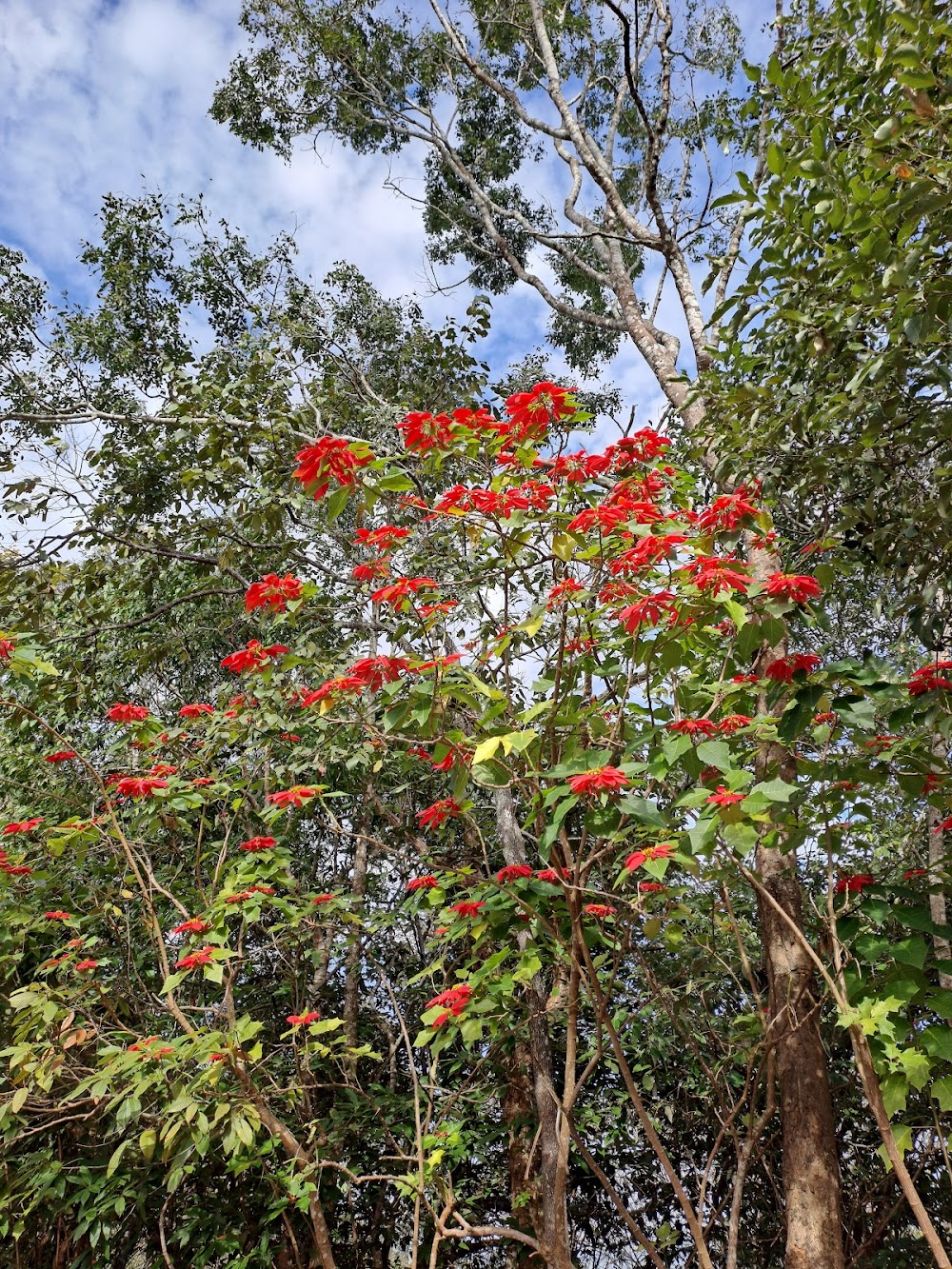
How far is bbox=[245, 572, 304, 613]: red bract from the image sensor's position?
80.7 inches

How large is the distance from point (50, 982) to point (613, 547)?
128 inches

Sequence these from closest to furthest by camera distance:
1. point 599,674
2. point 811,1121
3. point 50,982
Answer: point 599,674 < point 811,1121 < point 50,982

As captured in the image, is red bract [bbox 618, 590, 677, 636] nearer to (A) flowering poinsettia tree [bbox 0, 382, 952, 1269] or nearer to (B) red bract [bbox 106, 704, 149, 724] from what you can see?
(A) flowering poinsettia tree [bbox 0, 382, 952, 1269]

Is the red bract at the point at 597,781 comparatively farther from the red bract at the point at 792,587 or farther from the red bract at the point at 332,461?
the red bract at the point at 332,461

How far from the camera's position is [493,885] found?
2023mm

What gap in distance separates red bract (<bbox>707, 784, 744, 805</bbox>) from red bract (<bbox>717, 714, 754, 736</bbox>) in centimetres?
41

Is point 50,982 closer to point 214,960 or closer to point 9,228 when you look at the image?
point 214,960

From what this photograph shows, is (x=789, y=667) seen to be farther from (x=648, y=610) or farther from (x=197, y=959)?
(x=197, y=959)

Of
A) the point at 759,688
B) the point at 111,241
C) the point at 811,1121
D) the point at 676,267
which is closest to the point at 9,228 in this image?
the point at 111,241

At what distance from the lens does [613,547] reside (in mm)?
2068

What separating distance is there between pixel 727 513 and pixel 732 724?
487 millimetres

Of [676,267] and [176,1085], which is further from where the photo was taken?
[676,267]

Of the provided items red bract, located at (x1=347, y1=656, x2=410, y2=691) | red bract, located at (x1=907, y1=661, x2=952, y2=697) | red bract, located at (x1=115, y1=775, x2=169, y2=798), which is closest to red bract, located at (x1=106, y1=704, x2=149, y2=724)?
red bract, located at (x1=115, y1=775, x2=169, y2=798)

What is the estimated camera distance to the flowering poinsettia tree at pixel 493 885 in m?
1.67
